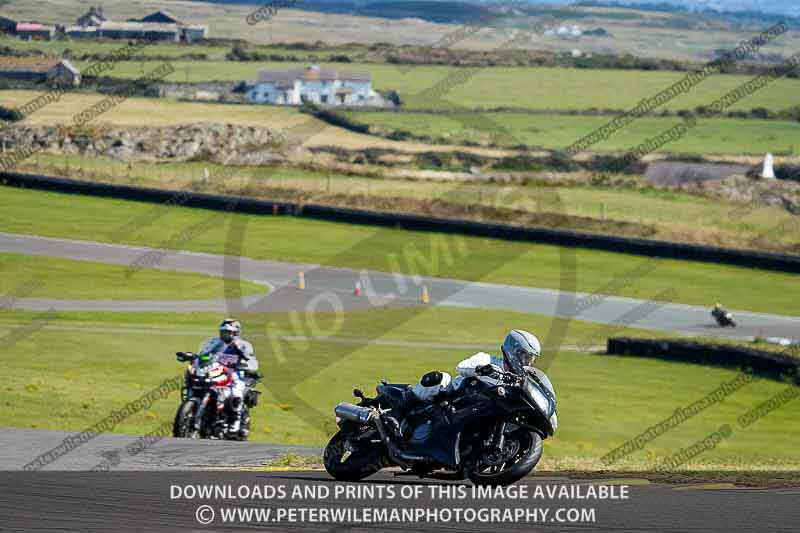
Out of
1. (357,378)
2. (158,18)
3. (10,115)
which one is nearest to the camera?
(357,378)

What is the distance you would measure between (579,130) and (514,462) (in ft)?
400

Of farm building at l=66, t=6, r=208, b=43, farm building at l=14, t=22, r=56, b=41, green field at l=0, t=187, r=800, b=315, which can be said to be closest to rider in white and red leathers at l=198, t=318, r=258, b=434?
Answer: green field at l=0, t=187, r=800, b=315

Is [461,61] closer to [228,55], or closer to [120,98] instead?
[228,55]

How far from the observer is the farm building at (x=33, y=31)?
142m

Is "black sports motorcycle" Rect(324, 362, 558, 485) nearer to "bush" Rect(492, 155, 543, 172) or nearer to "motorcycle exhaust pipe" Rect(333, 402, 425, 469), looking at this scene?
"motorcycle exhaust pipe" Rect(333, 402, 425, 469)

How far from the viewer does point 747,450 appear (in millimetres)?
25609

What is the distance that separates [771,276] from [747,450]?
26542 mm

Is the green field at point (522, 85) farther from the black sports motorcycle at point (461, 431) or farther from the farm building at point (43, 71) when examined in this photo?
the black sports motorcycle at point (461, 431)

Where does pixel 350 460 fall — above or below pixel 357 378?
above

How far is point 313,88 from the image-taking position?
142 m

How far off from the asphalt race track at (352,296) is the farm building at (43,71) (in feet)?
224

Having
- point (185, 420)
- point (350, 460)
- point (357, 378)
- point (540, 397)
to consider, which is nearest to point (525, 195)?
point (357, 378)

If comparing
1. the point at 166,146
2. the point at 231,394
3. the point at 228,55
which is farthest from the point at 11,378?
the point at 228,55

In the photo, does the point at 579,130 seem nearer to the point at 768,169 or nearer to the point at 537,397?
the point at 768,169
